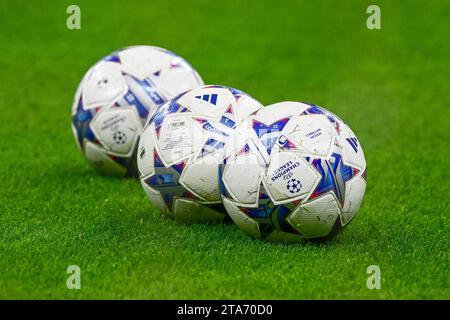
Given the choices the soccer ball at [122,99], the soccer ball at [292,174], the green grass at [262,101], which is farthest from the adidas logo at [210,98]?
the soccer ball at [122,99]

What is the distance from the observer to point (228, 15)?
19562 mm

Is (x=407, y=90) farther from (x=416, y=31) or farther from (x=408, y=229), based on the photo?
(x=408, y=229)

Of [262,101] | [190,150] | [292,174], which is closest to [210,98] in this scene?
[190,150]

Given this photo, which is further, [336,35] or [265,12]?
[265,12]

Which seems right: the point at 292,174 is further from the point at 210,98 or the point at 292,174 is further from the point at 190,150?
the point at 210,98

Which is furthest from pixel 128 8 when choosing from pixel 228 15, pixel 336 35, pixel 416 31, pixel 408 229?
pixel 408 229

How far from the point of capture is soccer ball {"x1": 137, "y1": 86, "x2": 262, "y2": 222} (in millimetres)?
8273

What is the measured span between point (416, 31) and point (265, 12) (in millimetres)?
3112

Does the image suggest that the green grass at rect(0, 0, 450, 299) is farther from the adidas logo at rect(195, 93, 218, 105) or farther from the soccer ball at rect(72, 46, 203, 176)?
the adidas logo at rect(195, 93, 218, 105)

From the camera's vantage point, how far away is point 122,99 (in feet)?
32.7

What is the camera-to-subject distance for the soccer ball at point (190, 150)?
8.27m

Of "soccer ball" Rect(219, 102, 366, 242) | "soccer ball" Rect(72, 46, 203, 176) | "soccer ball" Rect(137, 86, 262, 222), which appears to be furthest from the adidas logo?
"soccer ball" Rect(72, 46, 203, 176)

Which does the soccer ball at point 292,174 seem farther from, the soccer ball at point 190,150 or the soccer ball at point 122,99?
the soccer ball at point 122,99

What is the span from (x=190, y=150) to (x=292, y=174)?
112 cm
